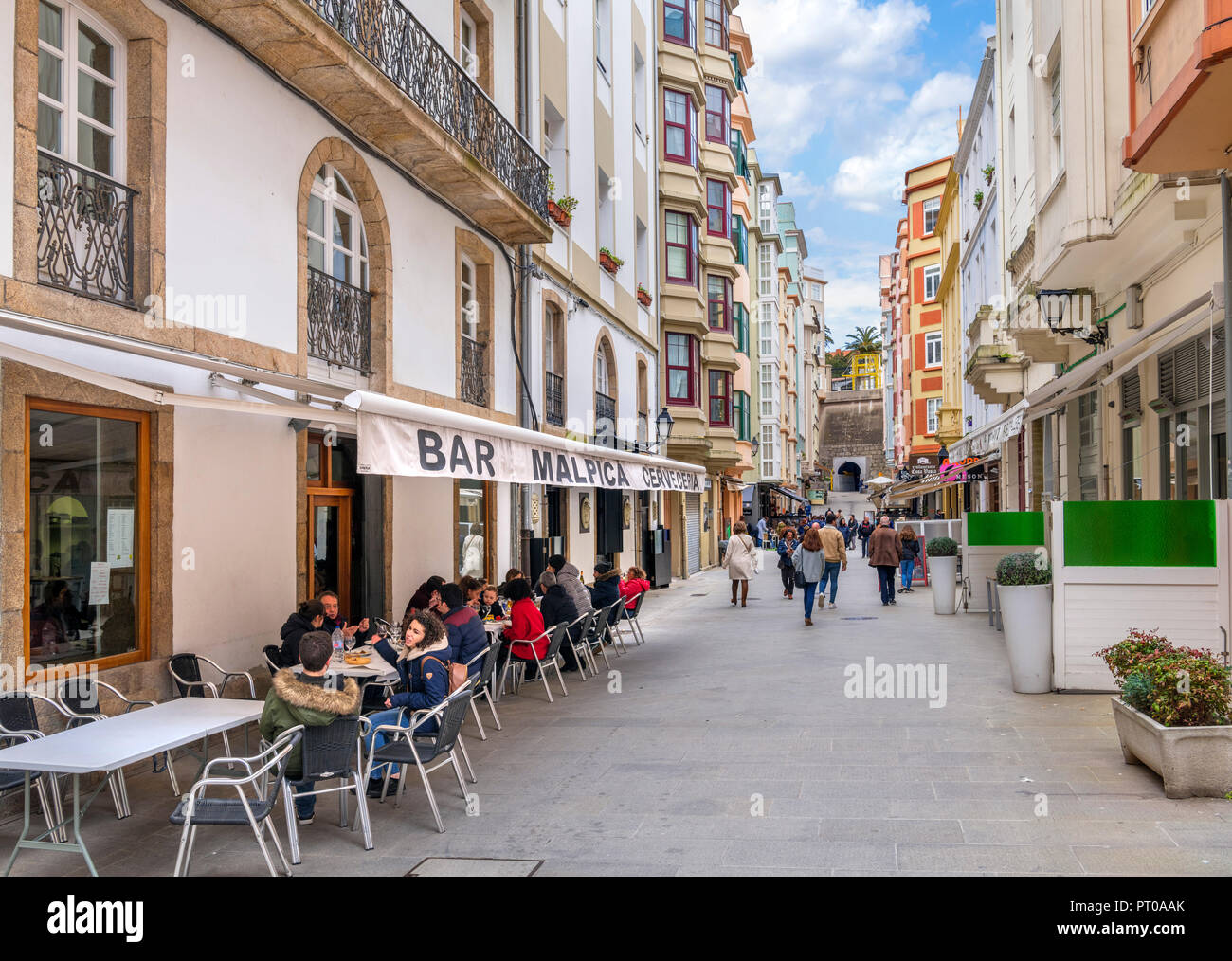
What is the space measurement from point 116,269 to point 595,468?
19.8ft

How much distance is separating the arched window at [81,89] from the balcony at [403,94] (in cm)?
96

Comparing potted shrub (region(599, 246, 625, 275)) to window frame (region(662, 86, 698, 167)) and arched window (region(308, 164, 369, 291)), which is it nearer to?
window frame (region(662, 86, 698, 167))

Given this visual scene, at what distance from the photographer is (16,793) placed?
6.52 metres

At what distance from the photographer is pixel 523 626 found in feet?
35.4

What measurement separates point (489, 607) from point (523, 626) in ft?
5.84

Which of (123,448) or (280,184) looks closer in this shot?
(123,448)

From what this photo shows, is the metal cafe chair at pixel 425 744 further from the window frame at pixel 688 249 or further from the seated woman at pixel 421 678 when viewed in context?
the window frame at pixel 688 249

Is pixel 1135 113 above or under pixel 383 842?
above

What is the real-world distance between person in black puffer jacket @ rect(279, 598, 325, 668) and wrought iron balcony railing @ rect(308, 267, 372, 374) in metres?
2.91

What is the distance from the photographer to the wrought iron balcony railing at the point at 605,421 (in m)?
21.4

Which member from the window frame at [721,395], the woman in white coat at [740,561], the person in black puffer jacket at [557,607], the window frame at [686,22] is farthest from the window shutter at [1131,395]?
the window frame at [721,395]

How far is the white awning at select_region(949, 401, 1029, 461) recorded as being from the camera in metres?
14.1

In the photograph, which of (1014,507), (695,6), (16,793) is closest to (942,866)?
(16,793)
